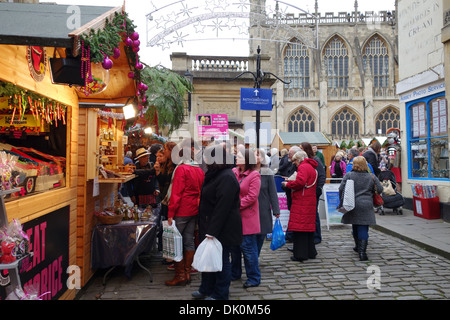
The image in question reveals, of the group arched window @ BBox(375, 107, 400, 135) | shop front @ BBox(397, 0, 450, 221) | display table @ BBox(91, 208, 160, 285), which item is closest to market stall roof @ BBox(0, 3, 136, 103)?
display table @ BBox(91, 208, 160, 285)

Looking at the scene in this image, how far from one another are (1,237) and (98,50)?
1.52m

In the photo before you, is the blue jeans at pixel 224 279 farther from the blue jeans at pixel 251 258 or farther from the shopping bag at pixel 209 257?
the blue jeans at pixel 251 258

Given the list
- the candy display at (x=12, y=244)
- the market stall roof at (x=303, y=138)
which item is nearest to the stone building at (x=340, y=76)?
the market stall roof at (x=303, y=138)

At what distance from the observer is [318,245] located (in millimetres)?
7203

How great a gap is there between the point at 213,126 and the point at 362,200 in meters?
7.49

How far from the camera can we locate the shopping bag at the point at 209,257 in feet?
12.6

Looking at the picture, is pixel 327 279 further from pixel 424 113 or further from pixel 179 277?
pixel 424 113

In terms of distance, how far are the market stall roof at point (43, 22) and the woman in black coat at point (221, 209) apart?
6.43 feet

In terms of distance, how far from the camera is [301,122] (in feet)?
131

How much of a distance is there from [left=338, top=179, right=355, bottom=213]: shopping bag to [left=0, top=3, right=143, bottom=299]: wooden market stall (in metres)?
3.89

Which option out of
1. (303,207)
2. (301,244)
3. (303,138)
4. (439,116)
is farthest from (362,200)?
(303,138)

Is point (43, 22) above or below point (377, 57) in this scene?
below

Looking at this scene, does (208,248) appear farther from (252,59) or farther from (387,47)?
(387,47)

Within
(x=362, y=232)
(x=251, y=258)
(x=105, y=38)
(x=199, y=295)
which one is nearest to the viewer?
(x=105, y=38)
